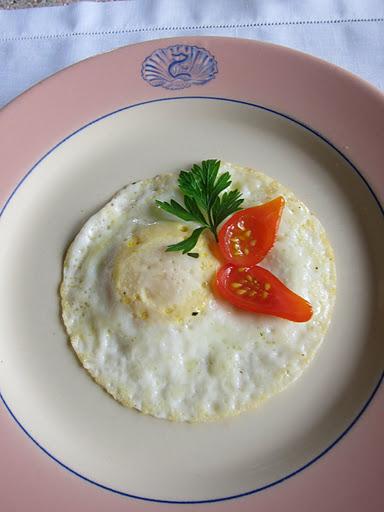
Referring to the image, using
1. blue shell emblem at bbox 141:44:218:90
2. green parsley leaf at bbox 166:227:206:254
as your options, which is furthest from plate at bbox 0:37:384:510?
green parsley leaf at bbox 166:227:206:254

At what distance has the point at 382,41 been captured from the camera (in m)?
3.10

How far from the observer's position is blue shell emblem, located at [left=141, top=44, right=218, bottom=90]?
9.25 ft

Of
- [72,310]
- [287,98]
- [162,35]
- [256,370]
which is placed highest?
[162,35]

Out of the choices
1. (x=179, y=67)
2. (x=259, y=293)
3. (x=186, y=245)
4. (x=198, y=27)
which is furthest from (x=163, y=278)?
(x=198, y=27)

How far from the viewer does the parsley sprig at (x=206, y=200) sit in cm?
245

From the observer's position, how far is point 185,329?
2332 millimetres

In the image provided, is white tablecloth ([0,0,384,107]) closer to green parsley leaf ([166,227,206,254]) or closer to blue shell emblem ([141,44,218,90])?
blue shell emblem ([141,44,218,90])

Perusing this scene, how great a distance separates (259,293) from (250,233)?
0.29 metres

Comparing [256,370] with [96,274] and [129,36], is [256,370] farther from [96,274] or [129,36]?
[129,36]

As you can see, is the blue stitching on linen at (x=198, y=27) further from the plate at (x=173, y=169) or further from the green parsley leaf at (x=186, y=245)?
the green parsley leaf at (x=186, y=245)

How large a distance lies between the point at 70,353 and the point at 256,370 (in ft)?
2.77

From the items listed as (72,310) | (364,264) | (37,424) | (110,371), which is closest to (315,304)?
(364,264)

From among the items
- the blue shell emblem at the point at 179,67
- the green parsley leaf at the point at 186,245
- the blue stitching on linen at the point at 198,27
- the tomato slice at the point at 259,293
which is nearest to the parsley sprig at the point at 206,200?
the green parsley leaf at the point at 186,245

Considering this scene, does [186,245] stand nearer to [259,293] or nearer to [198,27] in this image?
[259,293]
